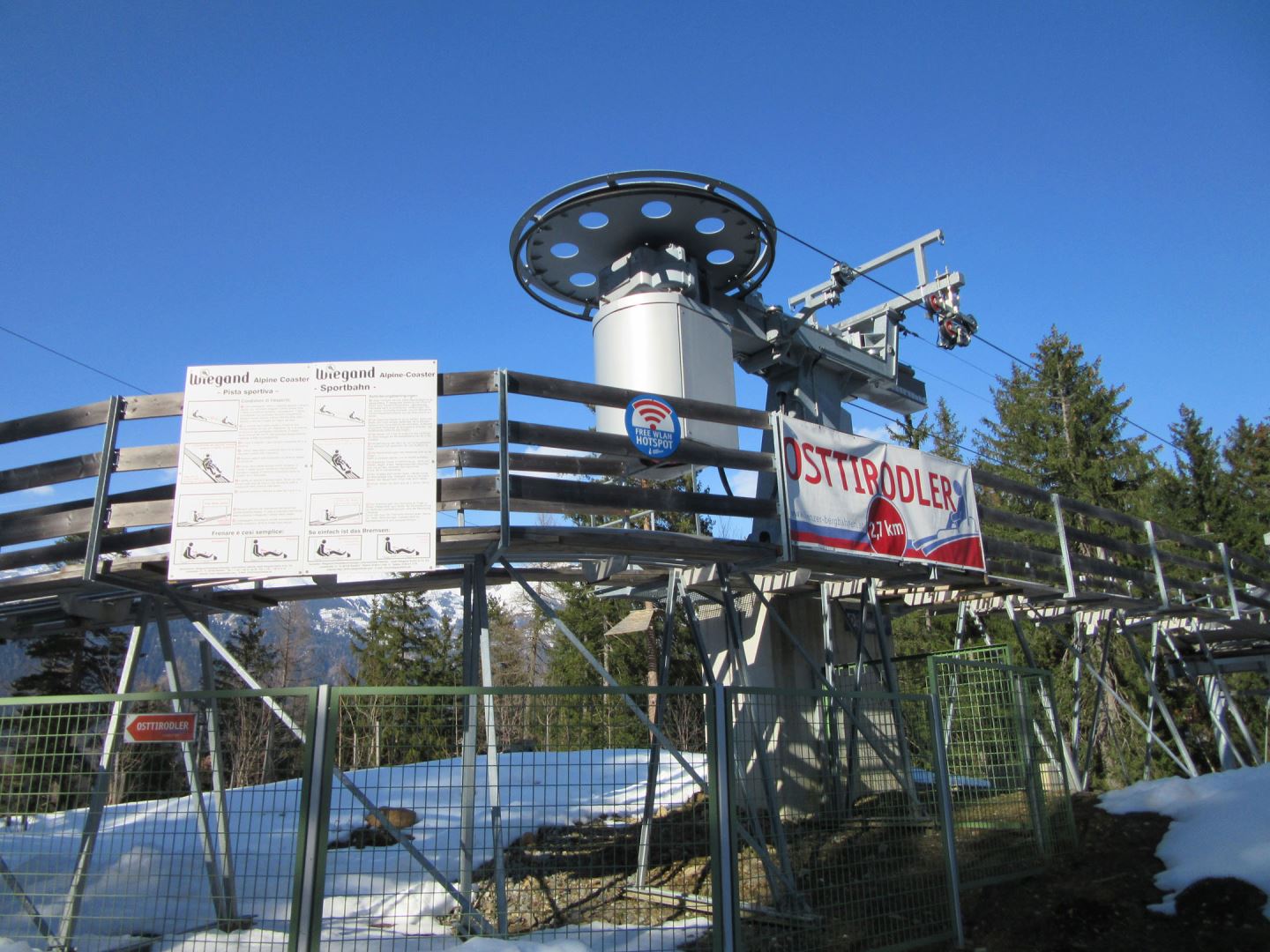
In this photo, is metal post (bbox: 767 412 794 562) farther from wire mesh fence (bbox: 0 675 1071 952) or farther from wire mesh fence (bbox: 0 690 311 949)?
wire mesh fence (bbox: 0 690 311 949)

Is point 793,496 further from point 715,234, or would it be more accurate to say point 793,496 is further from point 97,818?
point 97,818

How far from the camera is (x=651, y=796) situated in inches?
338

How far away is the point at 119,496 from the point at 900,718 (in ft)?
20.6

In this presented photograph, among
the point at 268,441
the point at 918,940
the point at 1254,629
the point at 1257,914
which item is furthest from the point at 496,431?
the point at 1254,629

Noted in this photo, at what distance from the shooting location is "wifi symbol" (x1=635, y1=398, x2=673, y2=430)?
25.0 feet

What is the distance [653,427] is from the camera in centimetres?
766

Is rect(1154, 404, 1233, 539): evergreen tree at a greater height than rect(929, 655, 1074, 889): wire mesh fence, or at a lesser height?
greater

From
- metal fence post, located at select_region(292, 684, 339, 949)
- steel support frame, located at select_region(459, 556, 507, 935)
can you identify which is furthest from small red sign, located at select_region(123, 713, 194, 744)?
steel support frame, located at select_region(459, 556, 507, 935)

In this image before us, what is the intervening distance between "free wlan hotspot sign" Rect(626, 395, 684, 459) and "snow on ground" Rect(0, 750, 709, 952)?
2478 mm

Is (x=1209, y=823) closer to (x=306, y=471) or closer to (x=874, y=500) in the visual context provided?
(x=874, y=500)

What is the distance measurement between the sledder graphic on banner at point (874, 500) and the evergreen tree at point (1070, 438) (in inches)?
958

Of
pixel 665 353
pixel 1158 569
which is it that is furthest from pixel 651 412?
pixel 1158 569

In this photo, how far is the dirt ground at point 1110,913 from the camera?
6004 mm

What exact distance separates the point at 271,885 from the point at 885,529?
256 inches
